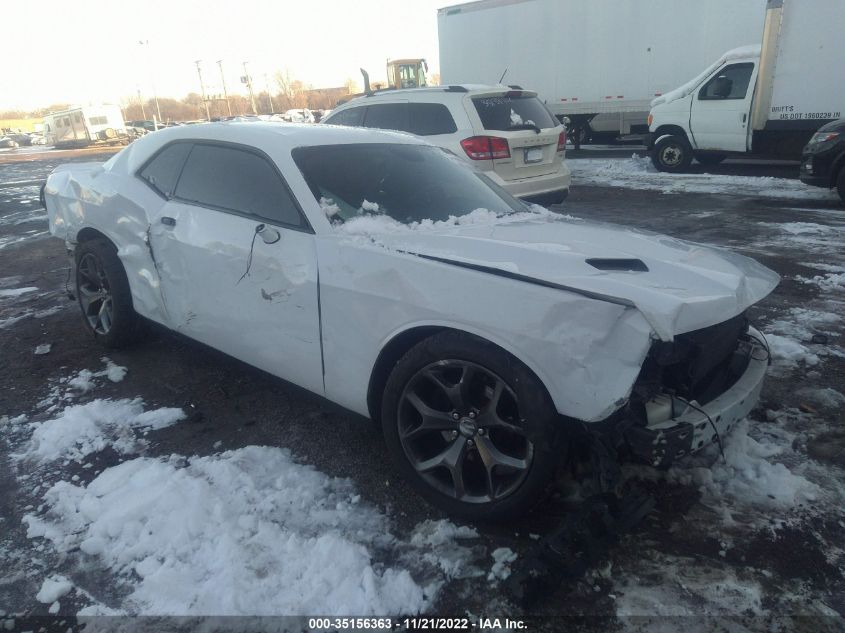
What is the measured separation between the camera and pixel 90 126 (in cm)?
4116

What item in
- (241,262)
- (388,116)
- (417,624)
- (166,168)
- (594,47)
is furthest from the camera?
(594,47)

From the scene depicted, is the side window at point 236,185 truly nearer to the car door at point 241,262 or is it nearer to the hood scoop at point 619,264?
the car door at point 241,262

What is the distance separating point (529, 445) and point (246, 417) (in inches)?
72.5

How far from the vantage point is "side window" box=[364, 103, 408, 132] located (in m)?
7.84

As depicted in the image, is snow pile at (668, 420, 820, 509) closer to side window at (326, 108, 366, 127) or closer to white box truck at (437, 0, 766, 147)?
side window at (326, 108, 366, 127)

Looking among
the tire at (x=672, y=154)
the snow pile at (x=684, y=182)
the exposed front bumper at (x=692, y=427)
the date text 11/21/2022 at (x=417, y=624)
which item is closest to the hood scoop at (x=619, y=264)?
the exposed front bumper at (x=692, y=427)

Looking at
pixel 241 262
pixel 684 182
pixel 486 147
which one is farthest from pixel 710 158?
pixel 241 262

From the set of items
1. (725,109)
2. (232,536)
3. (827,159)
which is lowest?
(232,536)

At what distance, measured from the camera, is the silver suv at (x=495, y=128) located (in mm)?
7234

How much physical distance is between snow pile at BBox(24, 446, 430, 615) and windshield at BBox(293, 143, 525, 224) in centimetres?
135

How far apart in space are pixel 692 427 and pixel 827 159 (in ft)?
28.1

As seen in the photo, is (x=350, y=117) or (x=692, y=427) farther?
(x=350, y=117)

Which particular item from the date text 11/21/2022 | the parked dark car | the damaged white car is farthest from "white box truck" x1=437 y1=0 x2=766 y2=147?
the date text 11/21/2022

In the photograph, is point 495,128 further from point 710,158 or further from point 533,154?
point 710,158
